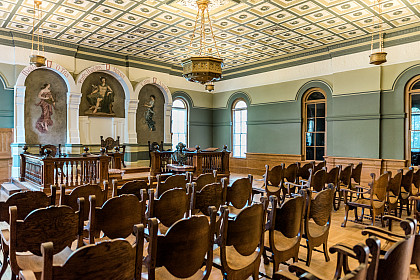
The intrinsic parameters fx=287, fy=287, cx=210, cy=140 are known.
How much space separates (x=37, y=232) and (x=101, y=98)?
27.0 feet

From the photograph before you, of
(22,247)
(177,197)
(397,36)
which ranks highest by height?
(397,36)

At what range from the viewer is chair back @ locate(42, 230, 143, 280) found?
1.30 metres

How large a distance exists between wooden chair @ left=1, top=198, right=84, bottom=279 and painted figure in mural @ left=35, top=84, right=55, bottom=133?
724 cm

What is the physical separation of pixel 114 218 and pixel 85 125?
771cm

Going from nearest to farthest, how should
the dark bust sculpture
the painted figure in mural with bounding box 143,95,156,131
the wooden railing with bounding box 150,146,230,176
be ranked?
1. the wooden railing with bounding box 150,146,230,176
2. the dark bust sculpture
3. the painted figure in mural with bounding box 143,95,156,131

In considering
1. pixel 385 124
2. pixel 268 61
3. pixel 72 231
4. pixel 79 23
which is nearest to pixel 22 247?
pixel 72 231

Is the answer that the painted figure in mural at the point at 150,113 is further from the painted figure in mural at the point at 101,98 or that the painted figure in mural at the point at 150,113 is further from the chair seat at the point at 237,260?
the chair seat at the point at 237,260

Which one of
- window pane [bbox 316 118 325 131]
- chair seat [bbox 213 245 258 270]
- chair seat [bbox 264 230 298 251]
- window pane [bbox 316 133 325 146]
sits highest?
window pane [bbox 316 118 325 131]

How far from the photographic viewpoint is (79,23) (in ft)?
24.1

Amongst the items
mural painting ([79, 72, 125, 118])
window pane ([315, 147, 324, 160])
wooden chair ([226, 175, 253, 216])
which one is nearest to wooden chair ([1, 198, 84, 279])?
wooden chair ([226, 175, 253, 216])

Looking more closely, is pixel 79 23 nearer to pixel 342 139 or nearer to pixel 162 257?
pixel 162 257

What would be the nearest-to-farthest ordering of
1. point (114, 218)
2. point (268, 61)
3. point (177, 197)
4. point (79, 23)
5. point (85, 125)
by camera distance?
1. point (114, 218)
2. point (177, 197)
3. point (79, 23)
4. point (85, 125)
5. point (268, 61)

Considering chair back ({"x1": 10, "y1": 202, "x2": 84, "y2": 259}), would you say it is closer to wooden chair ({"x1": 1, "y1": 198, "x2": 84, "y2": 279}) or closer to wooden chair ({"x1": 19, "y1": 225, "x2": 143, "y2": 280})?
wooden chair ({"x1": 1, "y1": 198, "x2": 84, "y2": 279})

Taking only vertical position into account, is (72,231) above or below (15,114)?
below
